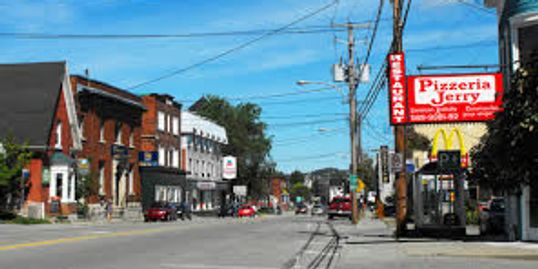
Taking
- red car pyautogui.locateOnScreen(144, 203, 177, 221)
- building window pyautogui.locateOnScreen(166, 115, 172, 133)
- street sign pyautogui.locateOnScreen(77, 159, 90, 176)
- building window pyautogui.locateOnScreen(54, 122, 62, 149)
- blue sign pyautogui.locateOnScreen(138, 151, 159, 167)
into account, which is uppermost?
building window pyautogui.locateOnScreen(166, 115, 172, 133)

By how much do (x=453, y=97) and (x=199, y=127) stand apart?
51.3 metres

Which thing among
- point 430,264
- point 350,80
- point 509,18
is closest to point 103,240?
point 430,264

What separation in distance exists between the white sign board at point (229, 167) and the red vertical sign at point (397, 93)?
5952 cm

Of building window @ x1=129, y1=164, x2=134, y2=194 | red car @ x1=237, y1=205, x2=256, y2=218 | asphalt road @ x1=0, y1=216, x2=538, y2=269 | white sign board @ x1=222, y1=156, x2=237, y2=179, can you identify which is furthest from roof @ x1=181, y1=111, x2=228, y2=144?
asphalt road @ x1=0, y1=216, x2=538, y2=269

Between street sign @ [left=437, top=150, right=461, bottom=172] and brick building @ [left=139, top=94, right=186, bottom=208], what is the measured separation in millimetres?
34949

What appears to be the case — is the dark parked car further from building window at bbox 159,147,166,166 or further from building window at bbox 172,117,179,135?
building window at bbox 172,117,179,135

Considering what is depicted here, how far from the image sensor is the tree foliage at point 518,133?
1728 centimetres

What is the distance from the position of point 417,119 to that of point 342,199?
114ft

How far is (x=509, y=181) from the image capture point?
18359 mm

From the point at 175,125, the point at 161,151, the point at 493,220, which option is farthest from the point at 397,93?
the point at 175,125

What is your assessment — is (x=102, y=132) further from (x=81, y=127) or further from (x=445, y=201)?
(x=445, y=201)

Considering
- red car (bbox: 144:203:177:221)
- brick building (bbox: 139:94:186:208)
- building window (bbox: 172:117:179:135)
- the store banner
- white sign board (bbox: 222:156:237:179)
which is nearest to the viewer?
the store banner

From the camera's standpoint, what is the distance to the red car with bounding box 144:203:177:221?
155 ft

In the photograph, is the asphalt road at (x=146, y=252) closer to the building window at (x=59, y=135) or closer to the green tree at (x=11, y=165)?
the green tree at (x=11, y=165)
